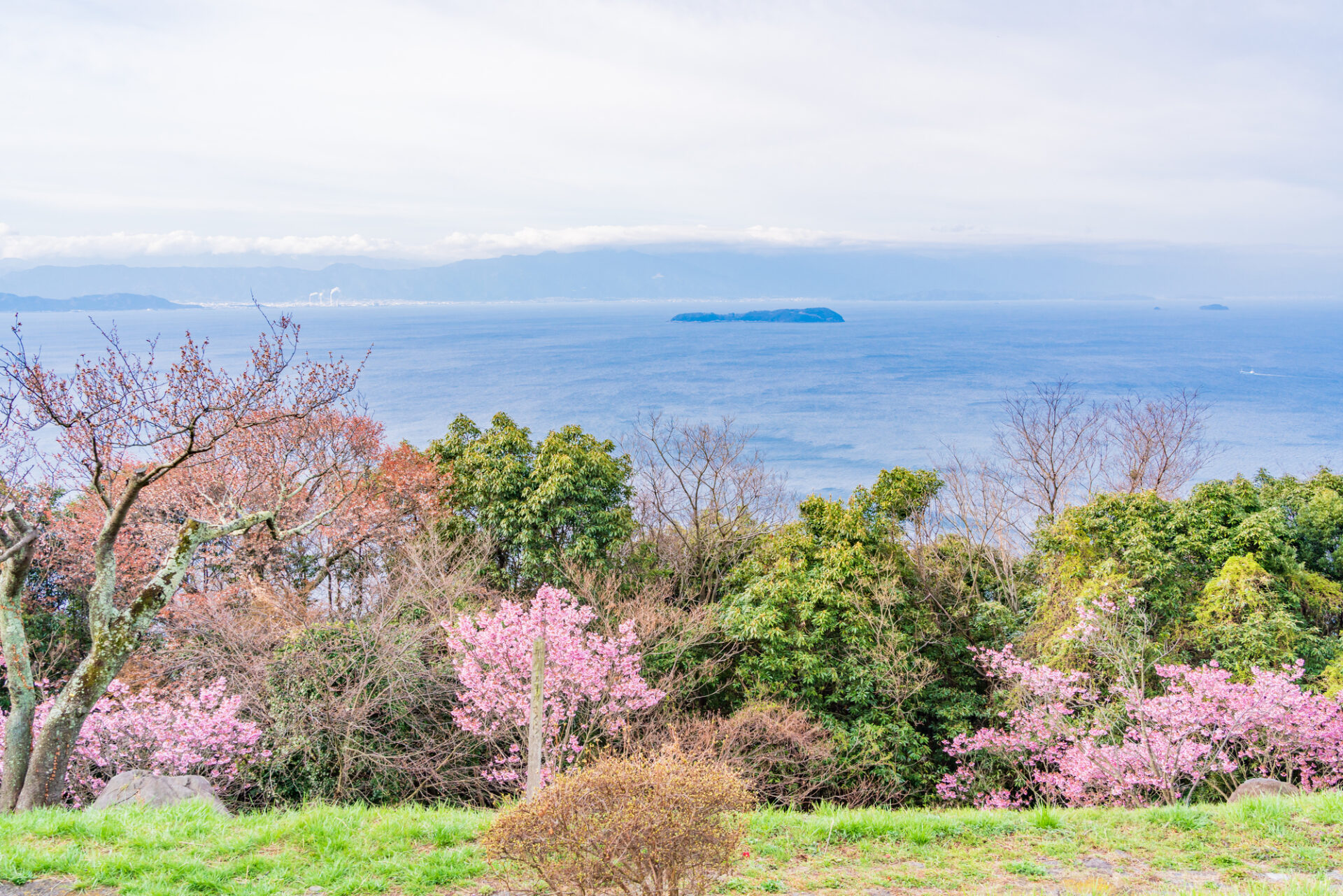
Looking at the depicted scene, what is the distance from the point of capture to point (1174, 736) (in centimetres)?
1078

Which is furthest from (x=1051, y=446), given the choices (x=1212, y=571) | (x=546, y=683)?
(x=546, y=683)

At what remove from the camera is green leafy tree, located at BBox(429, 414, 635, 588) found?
17172mm

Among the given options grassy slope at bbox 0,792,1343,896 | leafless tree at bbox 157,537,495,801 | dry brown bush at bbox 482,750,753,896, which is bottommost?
leafless tree at bbox 157,537,495,801

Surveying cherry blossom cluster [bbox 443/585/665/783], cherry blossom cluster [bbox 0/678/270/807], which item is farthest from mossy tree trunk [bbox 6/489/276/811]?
cherry blossom cluster [bbox 443/585/665/783]

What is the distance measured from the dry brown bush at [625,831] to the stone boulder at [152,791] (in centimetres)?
522

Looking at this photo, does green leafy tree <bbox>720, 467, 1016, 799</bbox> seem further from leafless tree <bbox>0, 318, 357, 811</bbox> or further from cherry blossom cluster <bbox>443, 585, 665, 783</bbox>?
leafless tree <bbox>0, 318, 357, 811</bbox>

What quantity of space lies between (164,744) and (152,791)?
2748 millimetres

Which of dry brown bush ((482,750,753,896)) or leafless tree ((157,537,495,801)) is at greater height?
dry brown bush ((482,750,753,896))

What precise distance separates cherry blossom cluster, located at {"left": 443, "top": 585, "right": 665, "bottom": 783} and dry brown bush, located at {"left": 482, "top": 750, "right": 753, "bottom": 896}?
6.12m

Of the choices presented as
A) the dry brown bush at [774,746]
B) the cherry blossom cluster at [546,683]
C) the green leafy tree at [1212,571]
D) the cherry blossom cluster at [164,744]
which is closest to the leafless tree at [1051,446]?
the green leafy tree at [1212,571]

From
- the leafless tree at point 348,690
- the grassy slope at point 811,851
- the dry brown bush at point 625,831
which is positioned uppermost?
the dry brown bush at point 625,831

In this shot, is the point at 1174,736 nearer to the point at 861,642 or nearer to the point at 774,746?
the point at 861,642

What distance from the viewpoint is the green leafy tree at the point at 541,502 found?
17172 mm

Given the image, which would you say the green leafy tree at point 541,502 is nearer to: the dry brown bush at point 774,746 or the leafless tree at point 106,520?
the dry brown bush at point 774,746
